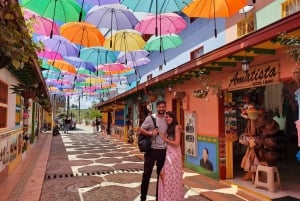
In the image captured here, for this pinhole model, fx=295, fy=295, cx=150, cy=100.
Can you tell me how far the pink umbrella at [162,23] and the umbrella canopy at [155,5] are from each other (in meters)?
Answer: 1.31

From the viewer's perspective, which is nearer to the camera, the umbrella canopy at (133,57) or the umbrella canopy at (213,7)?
the umbrella canopy at (213,7)

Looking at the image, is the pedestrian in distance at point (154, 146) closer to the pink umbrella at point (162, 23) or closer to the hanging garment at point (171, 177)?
the hanging garment at point (171, 177)

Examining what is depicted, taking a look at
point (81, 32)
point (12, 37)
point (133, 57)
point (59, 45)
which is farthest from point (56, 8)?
point (133, 57)

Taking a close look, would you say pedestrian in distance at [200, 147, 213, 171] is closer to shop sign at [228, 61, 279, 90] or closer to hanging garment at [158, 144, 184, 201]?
shop sign at [228, 61, 279, 90]

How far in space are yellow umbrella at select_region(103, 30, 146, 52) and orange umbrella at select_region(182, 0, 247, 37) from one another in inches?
152

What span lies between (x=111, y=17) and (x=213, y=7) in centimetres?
333

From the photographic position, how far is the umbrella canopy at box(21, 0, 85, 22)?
800cm

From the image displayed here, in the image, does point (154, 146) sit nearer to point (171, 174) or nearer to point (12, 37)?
point (171, 174)

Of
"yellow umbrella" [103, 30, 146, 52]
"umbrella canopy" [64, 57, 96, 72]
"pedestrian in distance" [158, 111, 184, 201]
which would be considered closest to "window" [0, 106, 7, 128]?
"yellow umbrella" [103, 30, 146, 52]

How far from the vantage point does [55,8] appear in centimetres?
819

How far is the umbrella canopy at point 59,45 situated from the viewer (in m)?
11.8

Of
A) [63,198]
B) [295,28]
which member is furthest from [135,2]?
[63,198]

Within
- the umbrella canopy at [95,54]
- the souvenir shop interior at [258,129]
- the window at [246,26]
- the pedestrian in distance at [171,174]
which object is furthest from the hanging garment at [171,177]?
the umbrella canopy at [95,54]

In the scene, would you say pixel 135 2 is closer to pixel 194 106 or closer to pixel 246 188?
pixel 194 106
